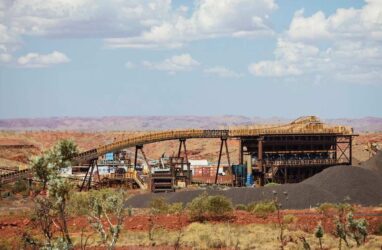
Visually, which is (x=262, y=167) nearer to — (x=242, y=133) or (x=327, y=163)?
(x=242, y=133)

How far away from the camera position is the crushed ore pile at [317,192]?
47.3 metres

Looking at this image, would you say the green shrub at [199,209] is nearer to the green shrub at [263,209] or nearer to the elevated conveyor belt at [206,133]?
the green shrub at [263,209]

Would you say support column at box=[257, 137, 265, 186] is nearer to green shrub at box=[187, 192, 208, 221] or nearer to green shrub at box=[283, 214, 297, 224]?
green shrub at box=[187, 192, 208, 221]

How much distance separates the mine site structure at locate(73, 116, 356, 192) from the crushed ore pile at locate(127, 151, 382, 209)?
10.9 meters

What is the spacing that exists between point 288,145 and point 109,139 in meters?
79.6

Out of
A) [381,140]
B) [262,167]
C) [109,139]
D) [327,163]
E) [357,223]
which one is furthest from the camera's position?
[109,139]

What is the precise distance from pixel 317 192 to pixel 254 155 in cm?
1963

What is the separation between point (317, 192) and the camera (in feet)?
158

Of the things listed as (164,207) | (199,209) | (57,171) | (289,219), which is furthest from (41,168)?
(164,207)

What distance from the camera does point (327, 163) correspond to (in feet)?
227

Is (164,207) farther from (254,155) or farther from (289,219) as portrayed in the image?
(254,155)

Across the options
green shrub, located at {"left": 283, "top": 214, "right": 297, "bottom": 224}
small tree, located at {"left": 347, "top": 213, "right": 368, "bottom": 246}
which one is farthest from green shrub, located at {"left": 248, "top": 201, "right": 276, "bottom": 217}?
small tree, located at {"left": 347, "top": 213, "right": 368, "bottom": 246}

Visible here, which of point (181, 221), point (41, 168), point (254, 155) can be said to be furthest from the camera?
point (254, 155)

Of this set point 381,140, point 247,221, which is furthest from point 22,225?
point 381,140
